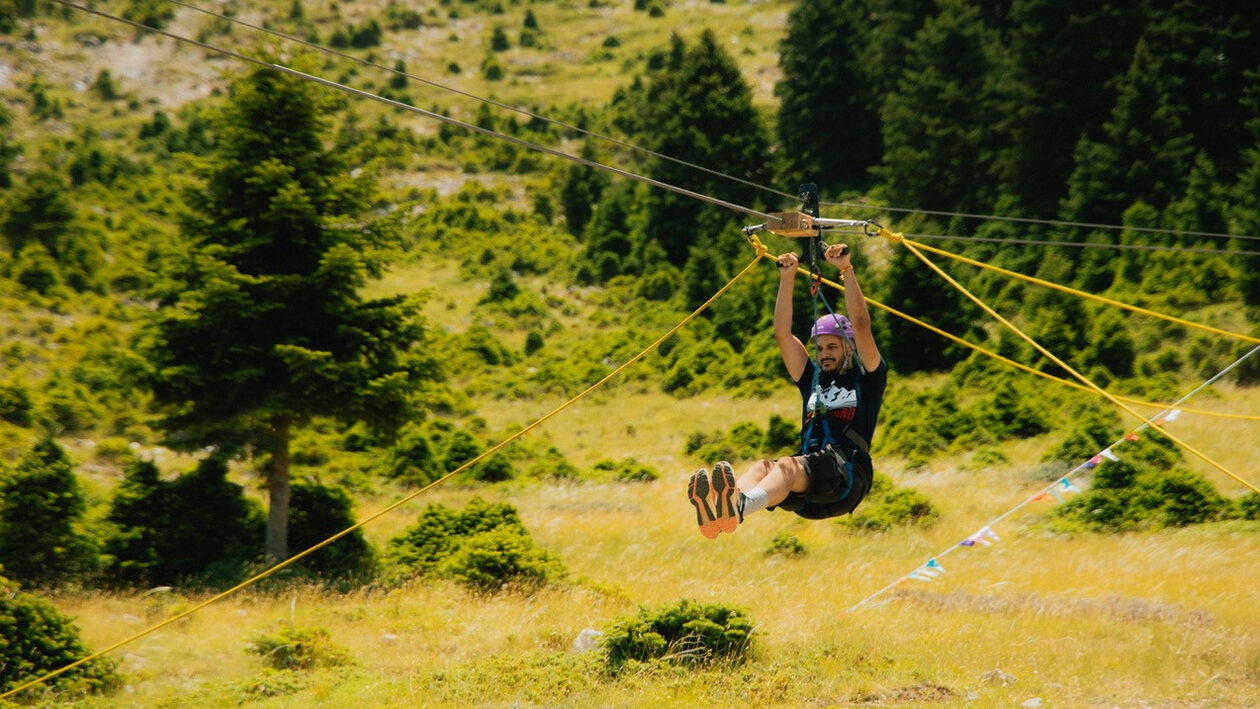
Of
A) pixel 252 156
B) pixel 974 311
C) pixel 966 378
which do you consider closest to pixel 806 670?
pixel 252 156

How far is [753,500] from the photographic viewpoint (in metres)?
7.66

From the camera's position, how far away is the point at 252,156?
18.2 m

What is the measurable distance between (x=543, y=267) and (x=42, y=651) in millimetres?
47147

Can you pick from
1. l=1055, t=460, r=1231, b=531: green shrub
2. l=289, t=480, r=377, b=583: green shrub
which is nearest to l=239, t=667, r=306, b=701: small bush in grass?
l=289, t=480, r=377, b=583: green shrub

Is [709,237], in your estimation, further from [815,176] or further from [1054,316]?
[1054,316]

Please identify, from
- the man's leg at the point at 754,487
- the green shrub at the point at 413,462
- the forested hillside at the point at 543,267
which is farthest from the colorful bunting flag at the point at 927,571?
the green shrub at the point at 413,462

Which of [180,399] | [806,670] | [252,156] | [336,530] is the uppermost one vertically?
[252,156]

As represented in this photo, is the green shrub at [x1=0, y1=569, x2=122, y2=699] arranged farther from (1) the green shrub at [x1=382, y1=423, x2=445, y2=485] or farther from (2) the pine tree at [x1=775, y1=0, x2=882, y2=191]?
(2) the pine tree at [x1=775, y1=0, x2=882, y2=191]

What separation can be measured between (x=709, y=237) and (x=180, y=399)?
35.6 m

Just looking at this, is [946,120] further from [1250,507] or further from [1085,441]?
[1250,507]

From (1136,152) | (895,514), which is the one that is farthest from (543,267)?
(895,514)

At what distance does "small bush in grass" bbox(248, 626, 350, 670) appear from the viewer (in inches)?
472

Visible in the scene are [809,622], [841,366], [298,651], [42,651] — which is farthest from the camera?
[809,622]

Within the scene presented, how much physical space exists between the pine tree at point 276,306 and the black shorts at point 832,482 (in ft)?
35.2
